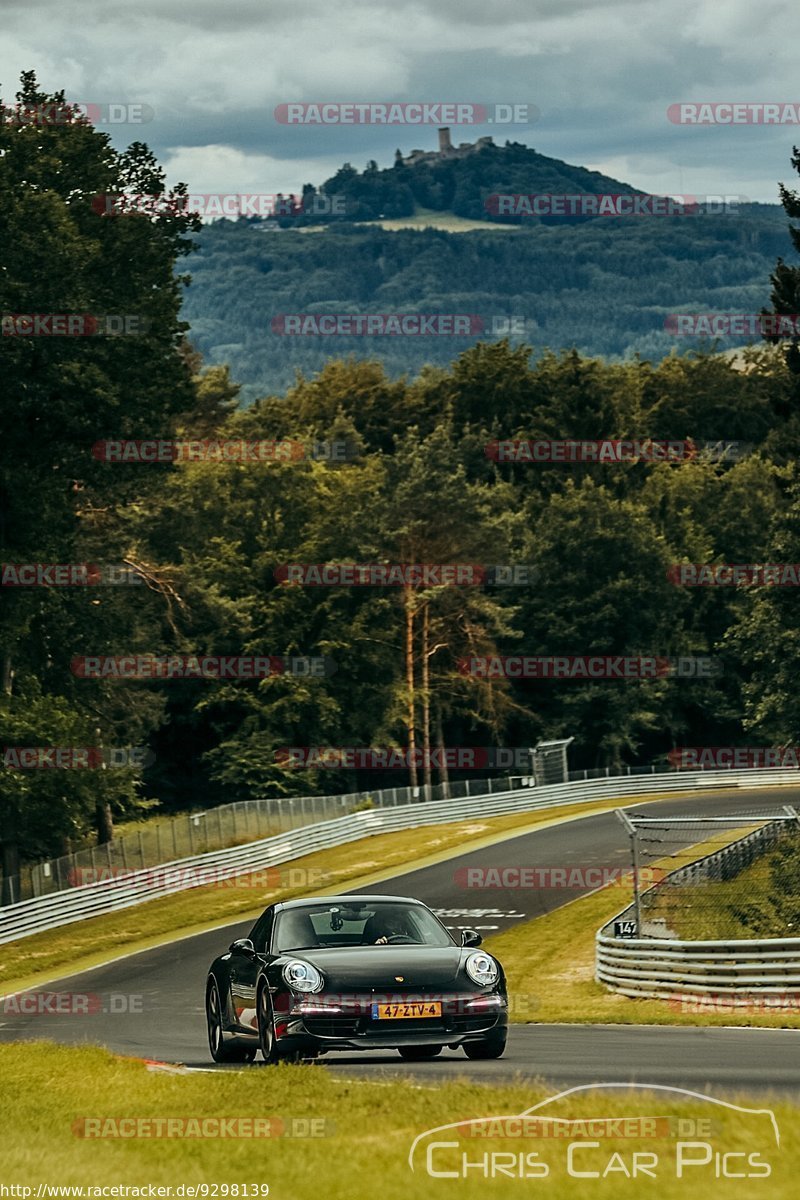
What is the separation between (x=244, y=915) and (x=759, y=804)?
24257mm

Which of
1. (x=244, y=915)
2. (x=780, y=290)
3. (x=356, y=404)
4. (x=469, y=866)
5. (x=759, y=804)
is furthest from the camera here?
(x=356, y=404)

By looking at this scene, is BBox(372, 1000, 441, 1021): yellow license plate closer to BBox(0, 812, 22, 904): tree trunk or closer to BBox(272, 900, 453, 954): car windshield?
BBox(272, 900, 453, 954): car windshield

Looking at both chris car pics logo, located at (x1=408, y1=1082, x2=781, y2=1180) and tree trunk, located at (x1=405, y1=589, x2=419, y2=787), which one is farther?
tree trunk, located at (x1=405, y1=589, x2=419, y2=787)

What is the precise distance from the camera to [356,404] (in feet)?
373

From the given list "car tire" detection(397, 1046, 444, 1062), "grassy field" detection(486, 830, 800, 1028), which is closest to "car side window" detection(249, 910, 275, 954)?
"car tire" detection(397, 1046, 444, 1062)

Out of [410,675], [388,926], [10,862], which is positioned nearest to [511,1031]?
[388,926]

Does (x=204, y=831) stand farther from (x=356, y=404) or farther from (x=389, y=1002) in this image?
(x=356, y=404)

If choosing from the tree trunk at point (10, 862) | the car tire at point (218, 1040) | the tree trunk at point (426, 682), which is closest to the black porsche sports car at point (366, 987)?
the car tire at point (218, 1040)

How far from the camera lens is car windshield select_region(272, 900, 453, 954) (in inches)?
591

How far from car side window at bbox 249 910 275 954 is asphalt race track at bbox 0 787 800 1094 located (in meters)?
1.04

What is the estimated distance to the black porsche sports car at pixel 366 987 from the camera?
14.0m

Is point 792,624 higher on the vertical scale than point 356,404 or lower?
lower

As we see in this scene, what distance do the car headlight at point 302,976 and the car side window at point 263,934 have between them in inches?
34.0

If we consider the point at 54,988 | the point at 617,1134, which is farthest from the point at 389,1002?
the point at 54,988
